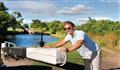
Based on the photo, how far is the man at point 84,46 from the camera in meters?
7.56

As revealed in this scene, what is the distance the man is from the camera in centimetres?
756

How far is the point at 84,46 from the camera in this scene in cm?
788

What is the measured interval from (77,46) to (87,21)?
1908 centimetres

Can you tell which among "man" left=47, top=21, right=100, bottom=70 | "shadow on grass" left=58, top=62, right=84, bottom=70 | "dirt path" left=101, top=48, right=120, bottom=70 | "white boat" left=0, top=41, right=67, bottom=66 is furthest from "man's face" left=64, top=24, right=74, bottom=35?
"dirt path" left=101, top=48, right=120, bottom=70

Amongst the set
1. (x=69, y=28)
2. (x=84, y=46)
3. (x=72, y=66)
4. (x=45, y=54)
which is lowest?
(x=72, y=66)

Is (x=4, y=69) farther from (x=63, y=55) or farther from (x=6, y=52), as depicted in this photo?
(x=63, y=55)

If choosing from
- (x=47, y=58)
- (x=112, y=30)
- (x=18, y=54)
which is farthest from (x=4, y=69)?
(x=112, y=30)

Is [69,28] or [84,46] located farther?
[84,46]

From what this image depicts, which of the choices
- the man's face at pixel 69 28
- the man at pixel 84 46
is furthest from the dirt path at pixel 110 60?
the man's face at pixel 69 28

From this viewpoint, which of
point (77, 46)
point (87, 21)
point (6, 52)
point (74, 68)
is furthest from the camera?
point (87, 21)

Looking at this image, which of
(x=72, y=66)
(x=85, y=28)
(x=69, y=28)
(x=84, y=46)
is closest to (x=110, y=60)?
(x=72, y=66)

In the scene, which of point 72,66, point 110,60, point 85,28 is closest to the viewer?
point 72,66

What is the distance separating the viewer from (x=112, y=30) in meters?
23.6

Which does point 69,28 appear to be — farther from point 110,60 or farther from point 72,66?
point 110,60
